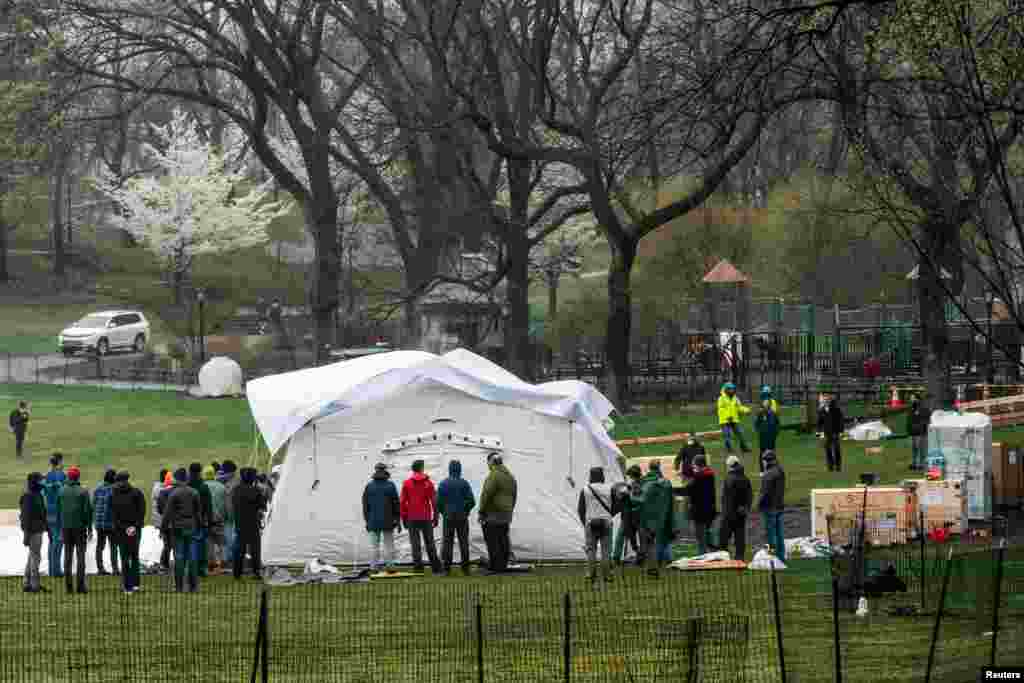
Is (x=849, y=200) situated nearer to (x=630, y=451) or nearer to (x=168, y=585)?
(x=630, y=451)

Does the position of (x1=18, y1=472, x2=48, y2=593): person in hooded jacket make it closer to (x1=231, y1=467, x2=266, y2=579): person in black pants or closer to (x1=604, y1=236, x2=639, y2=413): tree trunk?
(x1=231, y1=467, x2=266, y2=579): person in black pants

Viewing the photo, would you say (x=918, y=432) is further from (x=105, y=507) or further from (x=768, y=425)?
(x=105, y=507)

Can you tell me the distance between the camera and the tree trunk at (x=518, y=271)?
4325 cm

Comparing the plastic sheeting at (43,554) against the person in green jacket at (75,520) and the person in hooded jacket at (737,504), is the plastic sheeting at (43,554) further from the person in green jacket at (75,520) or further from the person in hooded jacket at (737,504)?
the person in hooded jacket at (737,504)

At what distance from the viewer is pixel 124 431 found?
4312 centimetres

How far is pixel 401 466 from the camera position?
2362 cm

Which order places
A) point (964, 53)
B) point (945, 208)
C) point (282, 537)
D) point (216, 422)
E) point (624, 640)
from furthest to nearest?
point (216, 422) → point (945, 208) → point (282, 537) → point (964, 53) → point (624, 640)

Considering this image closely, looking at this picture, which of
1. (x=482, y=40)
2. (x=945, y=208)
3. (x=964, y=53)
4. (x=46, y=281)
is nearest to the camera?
(x=964, y=53)

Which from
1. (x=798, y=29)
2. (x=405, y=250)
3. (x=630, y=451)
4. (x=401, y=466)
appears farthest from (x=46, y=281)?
(x=798, y=29)

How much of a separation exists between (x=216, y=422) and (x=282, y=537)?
21.7m

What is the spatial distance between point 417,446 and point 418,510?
5.74ft

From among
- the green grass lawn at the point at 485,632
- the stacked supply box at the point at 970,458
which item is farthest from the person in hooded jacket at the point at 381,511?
the stacked supply box at the point at 970,458

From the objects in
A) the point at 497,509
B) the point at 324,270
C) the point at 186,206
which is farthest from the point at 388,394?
the point at 186,206

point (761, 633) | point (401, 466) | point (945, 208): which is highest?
point (945, 208)
